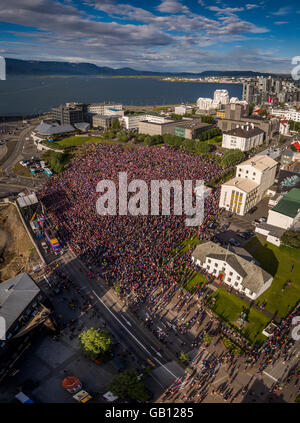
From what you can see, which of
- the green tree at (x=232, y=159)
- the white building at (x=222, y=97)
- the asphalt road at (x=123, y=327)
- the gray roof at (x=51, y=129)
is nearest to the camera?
the asphalt road at (x=123, y=327)

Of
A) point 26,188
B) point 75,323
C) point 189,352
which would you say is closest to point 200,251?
point 189,352

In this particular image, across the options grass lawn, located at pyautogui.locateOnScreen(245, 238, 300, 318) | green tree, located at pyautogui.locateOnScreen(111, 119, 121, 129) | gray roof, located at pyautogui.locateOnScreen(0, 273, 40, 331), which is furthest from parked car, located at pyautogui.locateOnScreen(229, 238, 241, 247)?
green tree, located at pyautogui.locateOnScreen(111, 119, 121, 129)

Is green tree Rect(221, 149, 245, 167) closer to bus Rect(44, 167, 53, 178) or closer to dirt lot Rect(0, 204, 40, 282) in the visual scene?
bus Rect(44, 167, 53, 178)

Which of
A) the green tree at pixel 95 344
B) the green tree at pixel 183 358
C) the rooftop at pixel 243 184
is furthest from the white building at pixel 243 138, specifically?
the green tree at pixel 95 344

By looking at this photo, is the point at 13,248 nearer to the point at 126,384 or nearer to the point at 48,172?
the point at 48,172

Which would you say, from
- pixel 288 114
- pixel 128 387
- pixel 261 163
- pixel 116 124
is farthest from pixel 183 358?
pixel 288 114

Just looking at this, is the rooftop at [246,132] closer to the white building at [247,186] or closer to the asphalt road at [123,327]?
the white building at [247,186]

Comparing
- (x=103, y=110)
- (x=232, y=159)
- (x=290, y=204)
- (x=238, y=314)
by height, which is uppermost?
(x=103, y=110)
